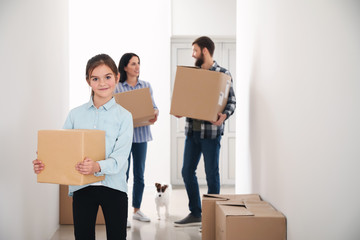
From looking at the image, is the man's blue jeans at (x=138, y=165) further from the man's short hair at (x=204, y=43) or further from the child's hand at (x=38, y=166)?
the child's hand at (x=38, y=166)

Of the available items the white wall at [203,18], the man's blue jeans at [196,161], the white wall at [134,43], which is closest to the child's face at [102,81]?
the man's blue jeans at [196,161]

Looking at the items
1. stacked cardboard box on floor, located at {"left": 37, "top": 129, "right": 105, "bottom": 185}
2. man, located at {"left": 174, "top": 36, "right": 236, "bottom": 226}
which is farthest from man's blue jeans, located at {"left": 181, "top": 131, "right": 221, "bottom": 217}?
stacked cardboard box on floor, located at {"left": 37, "top": 129, "right": 105, "bottom": 185}

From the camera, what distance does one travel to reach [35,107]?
2.40 metres

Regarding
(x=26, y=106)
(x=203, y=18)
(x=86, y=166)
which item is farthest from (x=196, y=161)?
(x=203, y=18)

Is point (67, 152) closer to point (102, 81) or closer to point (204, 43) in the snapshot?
point (102, 81)

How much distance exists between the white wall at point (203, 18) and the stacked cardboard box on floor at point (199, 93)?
2.32 m

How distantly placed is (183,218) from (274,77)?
1665 mm

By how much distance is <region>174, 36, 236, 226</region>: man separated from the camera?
2.93 metres

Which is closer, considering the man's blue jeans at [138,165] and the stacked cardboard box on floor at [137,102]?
the stacked cardboard box on floor at [137,102]

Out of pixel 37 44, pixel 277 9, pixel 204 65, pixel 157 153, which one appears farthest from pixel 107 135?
pixel 157 153

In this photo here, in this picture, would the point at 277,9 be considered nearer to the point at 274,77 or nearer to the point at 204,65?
the point at 274,77

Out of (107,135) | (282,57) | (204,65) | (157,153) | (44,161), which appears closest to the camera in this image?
(44,161)

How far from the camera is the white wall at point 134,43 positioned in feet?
15.8

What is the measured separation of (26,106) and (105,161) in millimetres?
855
